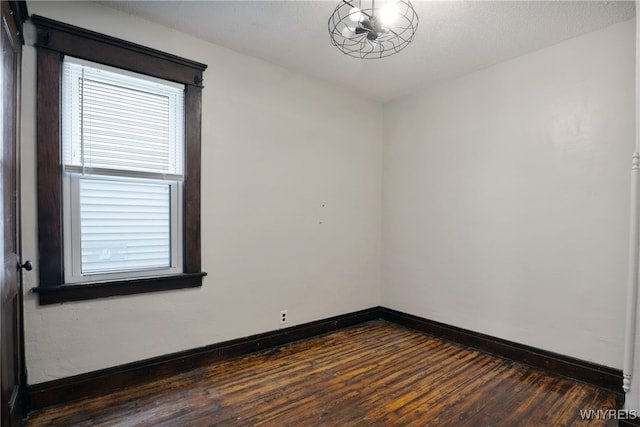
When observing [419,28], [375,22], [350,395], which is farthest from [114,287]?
[419,28]

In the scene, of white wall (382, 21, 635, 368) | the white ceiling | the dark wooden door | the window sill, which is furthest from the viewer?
white wall (382, 21, 635, 368)

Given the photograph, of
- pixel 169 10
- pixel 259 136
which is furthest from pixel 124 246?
pixel 169 10

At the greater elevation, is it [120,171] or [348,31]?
[348,31]

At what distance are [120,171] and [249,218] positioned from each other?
109 centimetres

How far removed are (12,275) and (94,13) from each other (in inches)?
72.0

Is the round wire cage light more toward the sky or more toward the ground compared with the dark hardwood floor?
more toward the sky

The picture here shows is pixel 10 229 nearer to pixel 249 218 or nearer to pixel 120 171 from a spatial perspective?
pixel 120 171

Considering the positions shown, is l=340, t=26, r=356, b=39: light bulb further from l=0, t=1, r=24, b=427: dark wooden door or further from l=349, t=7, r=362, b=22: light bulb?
l=0, t=1, r=24, b=427: dark wooden door

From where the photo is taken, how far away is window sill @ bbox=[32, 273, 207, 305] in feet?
7.02

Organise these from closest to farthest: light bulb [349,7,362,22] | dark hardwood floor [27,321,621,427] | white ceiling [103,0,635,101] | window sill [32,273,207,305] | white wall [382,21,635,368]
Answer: light bulb [349,7,362,22], dark hardwood floor [27,321,621,427], window sill [32,273,207,305], white ceiling [103,0,635,101], white wall [382,21,635,368]

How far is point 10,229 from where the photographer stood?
1.67 metres

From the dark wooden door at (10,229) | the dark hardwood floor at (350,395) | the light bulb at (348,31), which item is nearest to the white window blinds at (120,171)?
the dark wooden door at (10,229)

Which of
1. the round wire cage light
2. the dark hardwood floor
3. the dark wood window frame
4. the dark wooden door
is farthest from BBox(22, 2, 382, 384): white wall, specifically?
the round wire cage light

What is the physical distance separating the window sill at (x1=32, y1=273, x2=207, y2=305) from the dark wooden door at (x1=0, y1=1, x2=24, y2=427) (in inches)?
6.3
